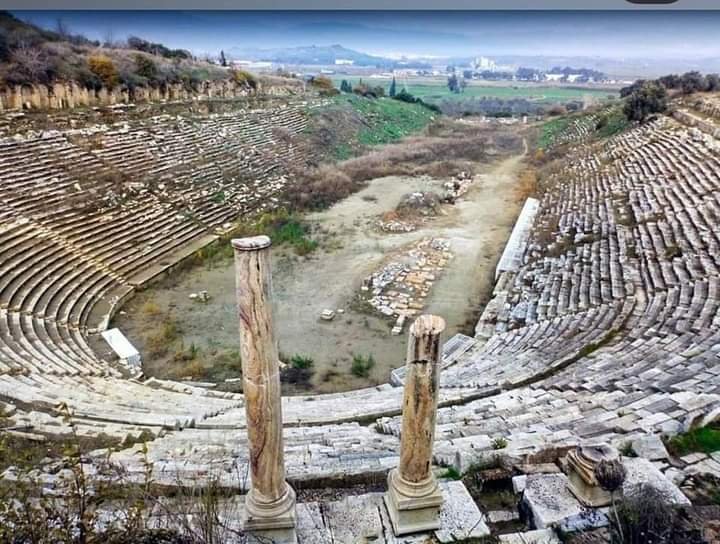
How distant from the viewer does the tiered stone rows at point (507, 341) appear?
6609 mm

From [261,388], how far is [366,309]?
1067 centimetres

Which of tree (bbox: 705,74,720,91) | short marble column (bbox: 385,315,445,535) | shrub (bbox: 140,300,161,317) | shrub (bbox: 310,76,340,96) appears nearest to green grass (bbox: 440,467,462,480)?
short marble column (bbox: 385,315,445,535)

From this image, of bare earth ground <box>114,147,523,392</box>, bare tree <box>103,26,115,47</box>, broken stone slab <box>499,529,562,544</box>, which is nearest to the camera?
broken stone slab <box>499,529,562,544</box>

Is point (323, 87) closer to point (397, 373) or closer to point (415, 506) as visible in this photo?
point (397, 373)

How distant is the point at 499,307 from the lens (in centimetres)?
1423

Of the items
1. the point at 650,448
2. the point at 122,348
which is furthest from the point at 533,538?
the point at 122,348

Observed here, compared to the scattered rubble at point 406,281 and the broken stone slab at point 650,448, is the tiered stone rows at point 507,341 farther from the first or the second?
the scattered rubble at point 406,281

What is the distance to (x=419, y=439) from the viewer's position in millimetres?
4566

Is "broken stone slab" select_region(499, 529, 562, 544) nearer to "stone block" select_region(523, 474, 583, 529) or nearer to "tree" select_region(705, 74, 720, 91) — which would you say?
"stone block" select_region(523, 474, 583, 529)

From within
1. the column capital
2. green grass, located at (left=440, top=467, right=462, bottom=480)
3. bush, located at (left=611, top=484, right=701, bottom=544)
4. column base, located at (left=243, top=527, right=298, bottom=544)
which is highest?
the column capital

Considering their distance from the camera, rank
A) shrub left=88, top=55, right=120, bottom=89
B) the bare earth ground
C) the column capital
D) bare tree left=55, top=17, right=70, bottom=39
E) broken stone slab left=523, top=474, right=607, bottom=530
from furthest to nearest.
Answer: bare tree left=55, top=17, right=70, bottom=39 < shrub left=88, top=55, right=120, bottom=89 < the bare earth ground < broken stone slab left=523, top=474, right=607, bottom=530 < the column capital

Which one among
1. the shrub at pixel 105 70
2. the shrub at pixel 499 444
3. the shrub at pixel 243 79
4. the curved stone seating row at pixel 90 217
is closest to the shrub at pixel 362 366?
the curved stone seating row at pixel 90 217

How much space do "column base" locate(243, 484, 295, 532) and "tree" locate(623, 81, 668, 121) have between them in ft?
105

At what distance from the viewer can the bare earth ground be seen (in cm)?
1277
